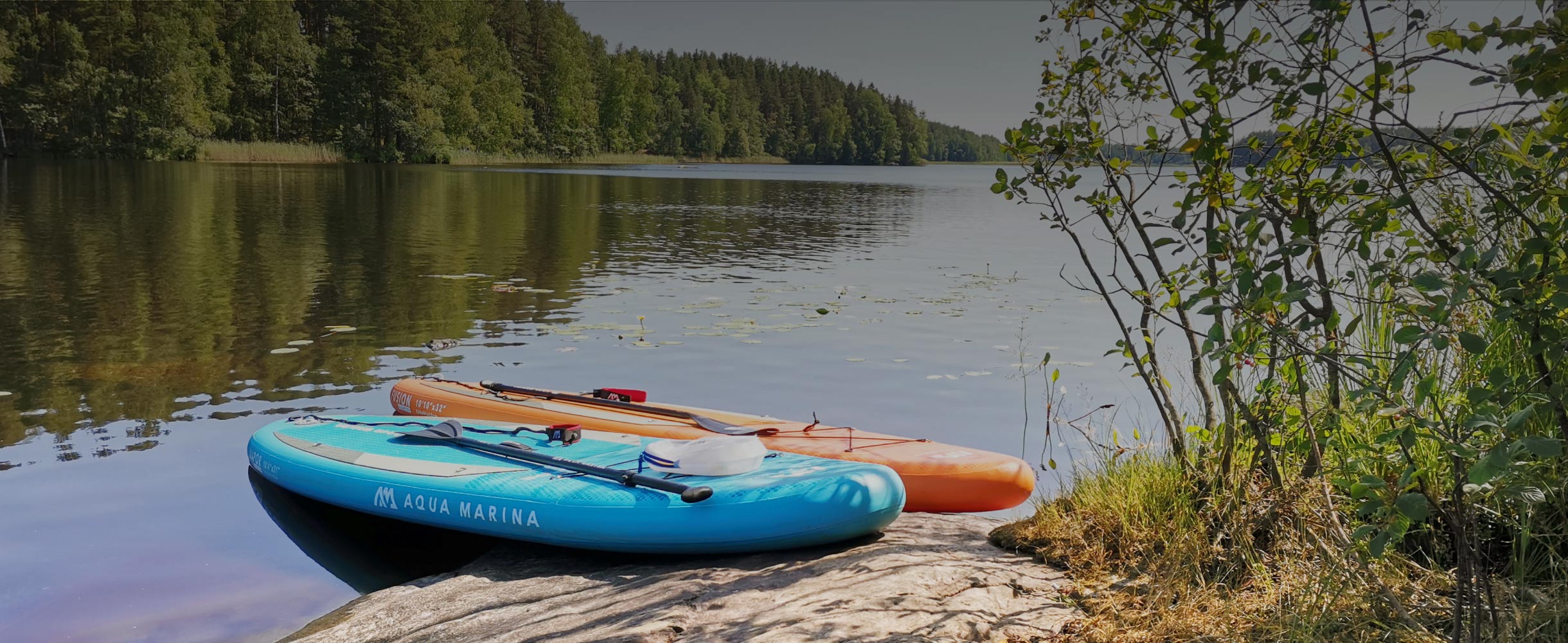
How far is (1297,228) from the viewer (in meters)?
2.22

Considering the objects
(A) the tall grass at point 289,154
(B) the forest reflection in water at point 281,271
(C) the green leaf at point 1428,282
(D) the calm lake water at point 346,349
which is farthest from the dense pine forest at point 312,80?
(C) the green leaf at point 1428,282

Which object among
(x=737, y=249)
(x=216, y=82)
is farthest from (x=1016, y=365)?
(x=216, y=82)

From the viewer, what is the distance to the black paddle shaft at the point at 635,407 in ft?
17.8

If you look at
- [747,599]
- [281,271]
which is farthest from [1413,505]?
[281,271]

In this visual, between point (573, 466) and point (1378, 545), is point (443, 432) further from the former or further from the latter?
point (1378, 545)

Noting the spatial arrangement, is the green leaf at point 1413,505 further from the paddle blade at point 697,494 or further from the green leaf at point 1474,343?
the paddle blade at point 697,494

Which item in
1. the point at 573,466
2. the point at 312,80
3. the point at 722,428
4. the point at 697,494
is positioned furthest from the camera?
the point at 312,80

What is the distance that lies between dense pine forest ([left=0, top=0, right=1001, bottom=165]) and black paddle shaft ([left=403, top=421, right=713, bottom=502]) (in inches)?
1878

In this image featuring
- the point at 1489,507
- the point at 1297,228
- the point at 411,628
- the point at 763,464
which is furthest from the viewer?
the point at 763,464

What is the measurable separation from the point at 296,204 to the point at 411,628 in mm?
22368

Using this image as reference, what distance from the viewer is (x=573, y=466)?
4.75 meters

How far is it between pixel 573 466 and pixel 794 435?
3.87ft

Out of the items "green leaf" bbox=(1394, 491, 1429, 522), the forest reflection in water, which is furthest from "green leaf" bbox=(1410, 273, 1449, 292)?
the forest reflection in water

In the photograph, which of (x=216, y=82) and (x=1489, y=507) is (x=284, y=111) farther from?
(x=1489, y=507)
